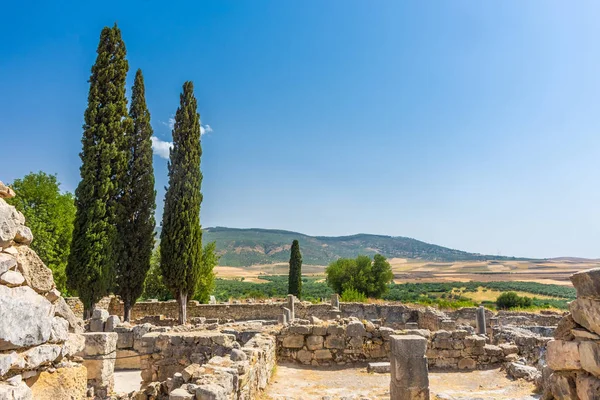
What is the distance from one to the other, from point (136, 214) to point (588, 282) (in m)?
19.8

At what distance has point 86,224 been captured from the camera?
1717cm

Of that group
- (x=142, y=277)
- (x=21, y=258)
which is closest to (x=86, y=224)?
(x=142, y=277)

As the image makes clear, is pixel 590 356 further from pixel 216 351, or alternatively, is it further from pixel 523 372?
pixel 216 351

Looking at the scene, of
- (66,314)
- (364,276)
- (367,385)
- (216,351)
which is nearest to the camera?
(66,314)

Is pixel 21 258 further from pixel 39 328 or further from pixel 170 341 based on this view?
pixel 170 341

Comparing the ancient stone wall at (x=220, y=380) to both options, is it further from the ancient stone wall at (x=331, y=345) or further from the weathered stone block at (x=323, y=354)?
the weathered stone block at (x=323, y=354)

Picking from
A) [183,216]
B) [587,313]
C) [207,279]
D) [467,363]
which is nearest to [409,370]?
[587,313]

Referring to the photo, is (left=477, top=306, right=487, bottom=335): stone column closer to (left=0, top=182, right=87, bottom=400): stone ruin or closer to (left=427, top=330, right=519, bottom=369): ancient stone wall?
(left=427, top=330, right=519, bottom=369): ancient stone wall

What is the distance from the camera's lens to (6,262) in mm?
2828

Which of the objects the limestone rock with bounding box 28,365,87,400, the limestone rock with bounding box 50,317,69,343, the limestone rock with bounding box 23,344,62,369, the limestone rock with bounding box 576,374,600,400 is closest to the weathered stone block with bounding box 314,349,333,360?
the limestone rock with bounding box 576,374,600,400

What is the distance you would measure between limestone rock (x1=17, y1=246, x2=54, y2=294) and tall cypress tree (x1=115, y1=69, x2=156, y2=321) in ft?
56.3

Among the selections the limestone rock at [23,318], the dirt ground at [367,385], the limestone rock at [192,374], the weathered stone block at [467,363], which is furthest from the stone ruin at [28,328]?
the weathered stone block at [467,363]

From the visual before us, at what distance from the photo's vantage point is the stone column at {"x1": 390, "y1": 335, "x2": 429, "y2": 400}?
24.6ft

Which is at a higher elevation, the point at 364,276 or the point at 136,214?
the point at 136,214
